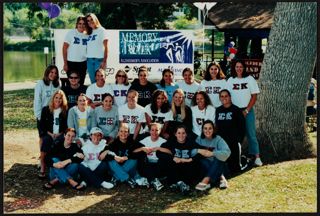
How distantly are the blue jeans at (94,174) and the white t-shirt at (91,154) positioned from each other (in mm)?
61

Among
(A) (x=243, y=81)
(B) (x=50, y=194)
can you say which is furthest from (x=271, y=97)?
(B) (x=50, y=194)

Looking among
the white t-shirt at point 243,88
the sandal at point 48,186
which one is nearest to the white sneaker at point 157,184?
the sandal at point 48,186

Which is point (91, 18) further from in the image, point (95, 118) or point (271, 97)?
point (271, 97)

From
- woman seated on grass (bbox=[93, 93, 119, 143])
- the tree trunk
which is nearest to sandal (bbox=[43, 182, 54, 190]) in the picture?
woman seated on grass (bbox=[93, 93, 119, 143])

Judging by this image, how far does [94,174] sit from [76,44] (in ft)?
8.76

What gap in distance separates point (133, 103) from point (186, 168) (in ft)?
4.28

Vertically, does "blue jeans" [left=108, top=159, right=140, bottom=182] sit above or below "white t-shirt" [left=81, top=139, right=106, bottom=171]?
below

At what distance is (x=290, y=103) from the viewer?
904 cm

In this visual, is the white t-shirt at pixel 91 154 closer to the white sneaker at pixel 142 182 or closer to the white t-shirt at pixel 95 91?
the white sneaker at pixel 142 182

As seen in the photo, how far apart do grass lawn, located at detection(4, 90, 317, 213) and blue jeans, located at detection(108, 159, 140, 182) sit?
0.16 metres

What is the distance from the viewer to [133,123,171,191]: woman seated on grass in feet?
25.0

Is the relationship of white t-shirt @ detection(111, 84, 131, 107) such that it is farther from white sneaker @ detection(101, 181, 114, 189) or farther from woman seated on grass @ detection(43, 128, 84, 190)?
white sneaker @ detection(101, 181, 114, 189)

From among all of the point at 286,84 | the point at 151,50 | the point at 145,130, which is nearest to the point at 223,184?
the point at 145,130

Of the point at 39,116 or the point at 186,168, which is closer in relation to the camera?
the point at 186,168
